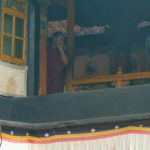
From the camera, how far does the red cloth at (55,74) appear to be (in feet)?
52.0

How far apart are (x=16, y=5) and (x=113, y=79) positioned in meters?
2.65

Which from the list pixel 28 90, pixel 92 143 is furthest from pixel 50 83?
pixel 92 143

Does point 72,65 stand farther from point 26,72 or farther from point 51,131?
point 51,131

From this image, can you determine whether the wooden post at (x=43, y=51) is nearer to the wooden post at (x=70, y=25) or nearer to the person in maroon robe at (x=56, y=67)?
the person in maroon robe at (x=56, y=67)

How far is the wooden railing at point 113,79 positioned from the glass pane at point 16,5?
1912mm

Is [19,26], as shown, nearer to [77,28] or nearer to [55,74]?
[55,74]

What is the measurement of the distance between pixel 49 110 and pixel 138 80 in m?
2.13

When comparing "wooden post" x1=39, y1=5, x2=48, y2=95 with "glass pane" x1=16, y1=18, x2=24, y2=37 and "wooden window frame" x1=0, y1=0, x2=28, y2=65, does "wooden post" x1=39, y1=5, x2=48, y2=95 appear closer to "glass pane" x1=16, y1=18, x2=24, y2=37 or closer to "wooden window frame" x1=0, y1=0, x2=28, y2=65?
"wooden window frame" x1=0, y1=0, x2=28, y2=65

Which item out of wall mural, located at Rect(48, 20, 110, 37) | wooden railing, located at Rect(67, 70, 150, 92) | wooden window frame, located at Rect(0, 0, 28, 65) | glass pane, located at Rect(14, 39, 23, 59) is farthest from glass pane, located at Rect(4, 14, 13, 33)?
wooden railing, located at Rect(67, 70, 150, 92)

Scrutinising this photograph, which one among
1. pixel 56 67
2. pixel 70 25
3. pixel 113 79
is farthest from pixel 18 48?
pixel 113 79

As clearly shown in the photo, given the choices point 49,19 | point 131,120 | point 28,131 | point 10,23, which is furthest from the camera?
point 49,19

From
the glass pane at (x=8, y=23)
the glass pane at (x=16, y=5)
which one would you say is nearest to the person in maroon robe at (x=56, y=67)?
the glass pane at (x=16, y=5)

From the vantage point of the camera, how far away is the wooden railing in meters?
15.2

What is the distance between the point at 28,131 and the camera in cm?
1420
